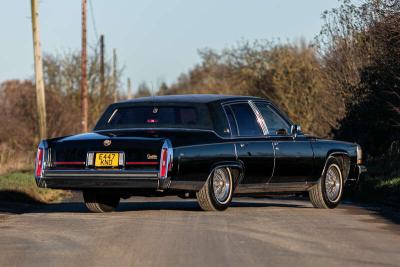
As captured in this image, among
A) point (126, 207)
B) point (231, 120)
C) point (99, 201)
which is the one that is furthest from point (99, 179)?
point (126, 207)

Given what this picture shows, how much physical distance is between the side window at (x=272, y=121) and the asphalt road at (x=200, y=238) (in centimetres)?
123

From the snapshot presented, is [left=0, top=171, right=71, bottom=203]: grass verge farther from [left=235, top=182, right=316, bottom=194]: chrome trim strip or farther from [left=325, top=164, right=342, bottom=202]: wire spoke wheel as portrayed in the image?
[left=325, top=164, right=342, bottom=202]: wire spoke wheel

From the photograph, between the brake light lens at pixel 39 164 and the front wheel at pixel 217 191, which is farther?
the brake light lens at pixel 39 164

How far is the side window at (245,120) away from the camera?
14.4 metres

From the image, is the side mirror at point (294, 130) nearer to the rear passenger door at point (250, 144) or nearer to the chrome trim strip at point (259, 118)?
the chrome trim strip at point (259, 118)

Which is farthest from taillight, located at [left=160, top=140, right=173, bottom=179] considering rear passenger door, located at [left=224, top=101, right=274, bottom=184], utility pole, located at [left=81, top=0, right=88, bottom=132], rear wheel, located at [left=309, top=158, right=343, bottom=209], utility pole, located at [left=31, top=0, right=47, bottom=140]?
utility pole, located at [left=81, top=0, right=88, bottom=132]

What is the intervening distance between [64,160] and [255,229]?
124 inches

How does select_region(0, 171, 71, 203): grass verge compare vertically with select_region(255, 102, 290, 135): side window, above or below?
below

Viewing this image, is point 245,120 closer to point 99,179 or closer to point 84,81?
point 99,179

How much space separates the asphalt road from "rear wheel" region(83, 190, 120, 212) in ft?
0.98

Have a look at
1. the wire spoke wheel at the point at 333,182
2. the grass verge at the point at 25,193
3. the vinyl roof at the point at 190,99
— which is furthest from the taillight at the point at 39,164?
the grass verge at the point at 25,193

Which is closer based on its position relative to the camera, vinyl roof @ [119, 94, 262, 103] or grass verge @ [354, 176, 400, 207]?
vinyl roof @ [119, 94, 262, 103]

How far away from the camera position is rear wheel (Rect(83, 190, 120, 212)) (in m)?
14.4

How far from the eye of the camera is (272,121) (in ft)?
49.5
